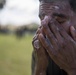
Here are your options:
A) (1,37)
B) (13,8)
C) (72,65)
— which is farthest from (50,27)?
(13,8)

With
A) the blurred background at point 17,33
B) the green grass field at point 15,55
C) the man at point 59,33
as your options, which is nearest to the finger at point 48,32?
the man at point 59,33

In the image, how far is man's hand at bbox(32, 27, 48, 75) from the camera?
2.70 metres

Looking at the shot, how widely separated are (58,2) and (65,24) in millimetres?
157

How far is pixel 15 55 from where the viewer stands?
825 cm

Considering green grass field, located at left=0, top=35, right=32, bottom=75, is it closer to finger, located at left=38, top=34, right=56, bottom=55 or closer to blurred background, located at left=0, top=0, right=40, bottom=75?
blurred background, located at left=0, top=0, right=40, bottom=75

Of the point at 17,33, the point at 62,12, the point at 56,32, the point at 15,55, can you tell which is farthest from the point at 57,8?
the point at 17,33

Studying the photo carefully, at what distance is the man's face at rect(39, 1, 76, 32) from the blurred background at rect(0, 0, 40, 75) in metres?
4.70

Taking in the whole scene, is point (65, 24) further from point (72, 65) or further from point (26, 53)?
point (26, 53)

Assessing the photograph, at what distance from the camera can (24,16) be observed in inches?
390

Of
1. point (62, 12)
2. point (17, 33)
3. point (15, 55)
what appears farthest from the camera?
point (17, 33)

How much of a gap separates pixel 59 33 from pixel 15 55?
5.64m

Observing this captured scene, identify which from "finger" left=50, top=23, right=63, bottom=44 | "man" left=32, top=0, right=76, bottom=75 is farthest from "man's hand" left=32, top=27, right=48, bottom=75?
"finger" left=50, top=23, right=63, bottom=44

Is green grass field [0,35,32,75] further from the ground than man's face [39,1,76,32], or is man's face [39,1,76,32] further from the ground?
man's face [39,1,76,32]

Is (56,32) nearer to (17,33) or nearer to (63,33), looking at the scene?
(63,33)
